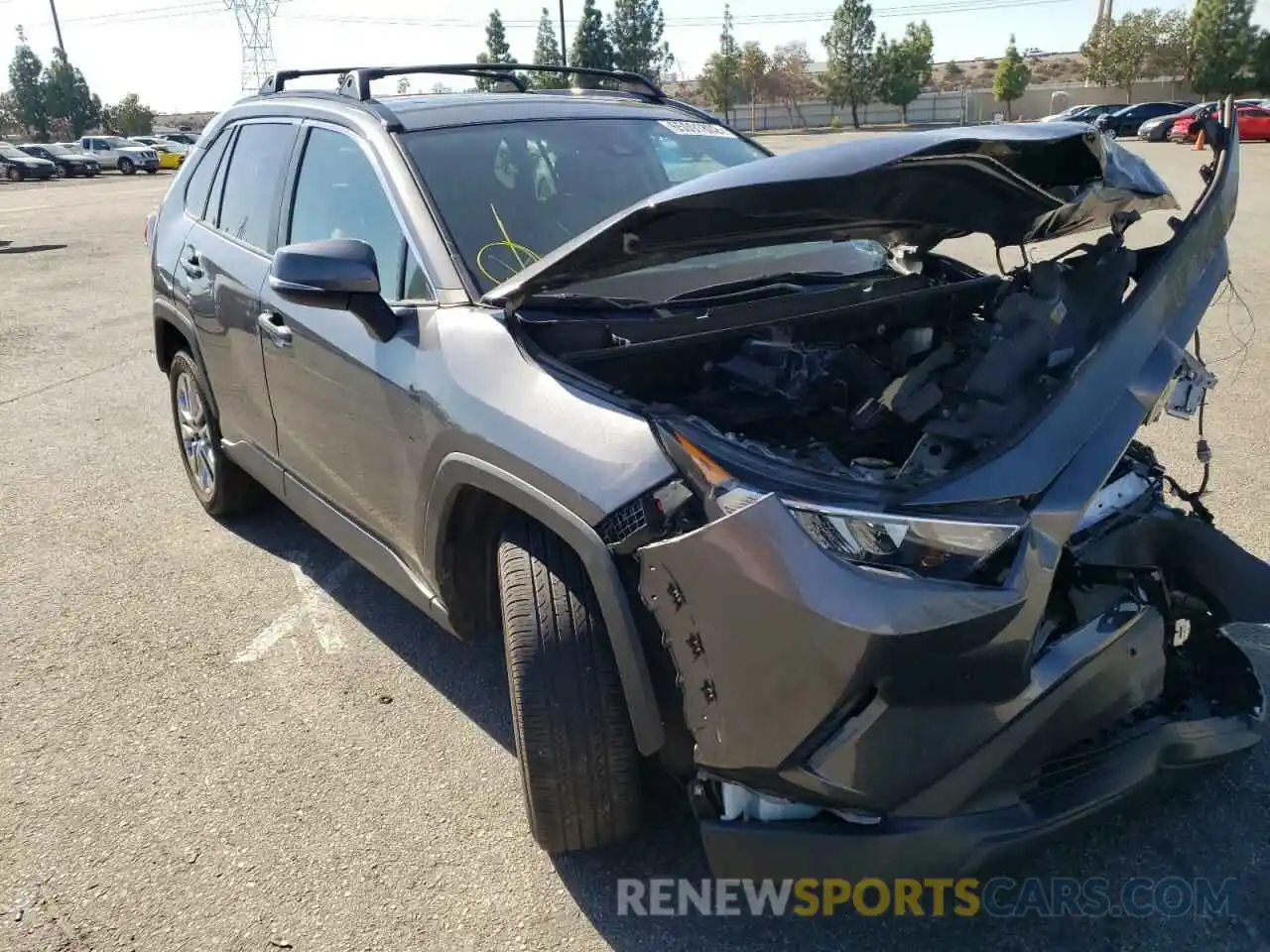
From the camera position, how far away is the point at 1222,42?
184ft

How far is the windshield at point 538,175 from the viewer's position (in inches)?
116

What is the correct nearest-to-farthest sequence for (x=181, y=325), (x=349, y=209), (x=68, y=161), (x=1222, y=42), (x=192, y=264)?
(x=349, y=209), (x=192, y=264), (x=181, y=325), (x=68, y=161), (x=1222, y=42)

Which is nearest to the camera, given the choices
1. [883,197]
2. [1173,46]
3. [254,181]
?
[883,197]

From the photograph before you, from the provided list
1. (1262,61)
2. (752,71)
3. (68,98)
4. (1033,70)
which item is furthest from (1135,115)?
(68,98)

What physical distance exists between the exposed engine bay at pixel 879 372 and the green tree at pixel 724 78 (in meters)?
74.3

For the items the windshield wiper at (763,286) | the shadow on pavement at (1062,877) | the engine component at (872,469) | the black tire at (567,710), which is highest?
the windshield wiper at (763,286)

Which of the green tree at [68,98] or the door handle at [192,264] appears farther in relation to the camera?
the green tree at [68,98]

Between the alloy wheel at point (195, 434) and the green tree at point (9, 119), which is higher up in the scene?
the alloy wheel at point (195, 434)

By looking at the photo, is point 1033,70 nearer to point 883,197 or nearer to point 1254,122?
point 1254,122

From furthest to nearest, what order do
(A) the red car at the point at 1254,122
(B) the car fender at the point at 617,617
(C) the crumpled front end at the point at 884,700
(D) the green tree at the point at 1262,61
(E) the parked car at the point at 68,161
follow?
(D) the green tree at the point at 1262,61, (E) the parked car at the point at 68,161, (A) the red car at the point at 1254,122, (B) the car fender at the point at 617,617, (C) the crumpled front end at the point at 884,700

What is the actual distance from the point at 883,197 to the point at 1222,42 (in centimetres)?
6688

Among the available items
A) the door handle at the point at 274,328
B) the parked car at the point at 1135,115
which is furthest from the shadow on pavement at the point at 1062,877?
the parked car at the point at 1135,115

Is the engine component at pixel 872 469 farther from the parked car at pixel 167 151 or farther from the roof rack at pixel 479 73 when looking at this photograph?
the parked car at pixel 167 151

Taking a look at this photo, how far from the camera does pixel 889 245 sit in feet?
11.5
